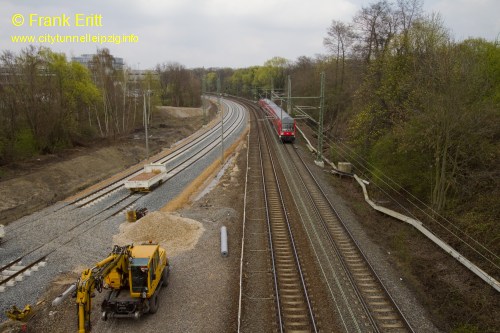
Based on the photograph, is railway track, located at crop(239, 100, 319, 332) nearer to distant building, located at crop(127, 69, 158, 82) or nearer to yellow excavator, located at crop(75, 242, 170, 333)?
yellow excavator, located at crop(75, 242, 170, 333)

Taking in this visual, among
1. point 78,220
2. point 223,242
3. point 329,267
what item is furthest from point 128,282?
point 78,220

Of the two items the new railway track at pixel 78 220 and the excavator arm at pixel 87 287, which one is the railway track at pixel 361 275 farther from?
the new railway track at pixel 78 220

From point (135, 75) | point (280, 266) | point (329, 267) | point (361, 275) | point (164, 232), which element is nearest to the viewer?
point (361, 275)

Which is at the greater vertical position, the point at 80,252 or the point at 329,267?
the point at 329,267

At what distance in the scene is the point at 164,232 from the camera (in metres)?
19.2

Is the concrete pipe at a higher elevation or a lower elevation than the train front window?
lower

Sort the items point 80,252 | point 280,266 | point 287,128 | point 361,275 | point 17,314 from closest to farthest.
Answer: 1. point 17,314
2. point 361,275
3. point 280,266
4. point 80,252
5. point 287,128

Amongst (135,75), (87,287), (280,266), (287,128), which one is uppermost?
(135,75)

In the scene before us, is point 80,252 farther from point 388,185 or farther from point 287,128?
point 287,128

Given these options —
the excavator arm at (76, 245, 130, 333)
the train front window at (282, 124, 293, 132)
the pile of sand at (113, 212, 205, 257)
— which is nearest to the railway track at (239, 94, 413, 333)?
the pile of sand at (113, 212, 205, 257)

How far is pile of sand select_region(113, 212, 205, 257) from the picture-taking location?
18273mm

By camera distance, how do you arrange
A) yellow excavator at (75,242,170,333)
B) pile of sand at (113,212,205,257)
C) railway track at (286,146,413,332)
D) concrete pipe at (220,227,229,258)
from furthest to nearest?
pile of sand at (113,212,205,257) → concrete pipe at (220,227,229,258) → railway track at (286,146,413,332) → yellow excavator at (75,242,170,333)

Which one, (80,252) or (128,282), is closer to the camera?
(128,282)

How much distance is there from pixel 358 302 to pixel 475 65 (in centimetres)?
1337
